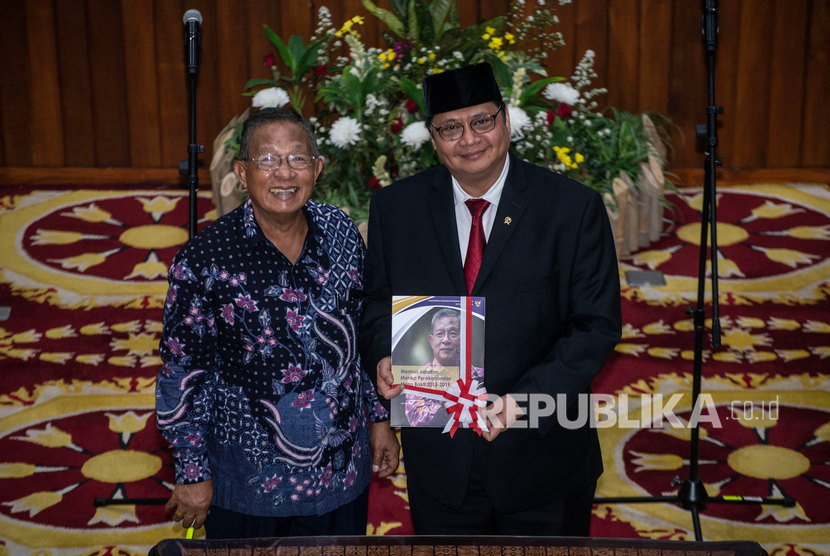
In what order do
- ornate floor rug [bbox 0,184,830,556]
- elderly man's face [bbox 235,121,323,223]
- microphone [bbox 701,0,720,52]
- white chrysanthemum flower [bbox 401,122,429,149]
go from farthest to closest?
white chrysanthemum flower [bbox 401,122,429,149], ornate floor rug [bbox 0,184,830,556], microphone [bbox 701,0,720,52], elderly man's face [bbox 235,121,323,223]

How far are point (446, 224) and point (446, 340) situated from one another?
29cm

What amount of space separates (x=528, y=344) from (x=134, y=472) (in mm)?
1932

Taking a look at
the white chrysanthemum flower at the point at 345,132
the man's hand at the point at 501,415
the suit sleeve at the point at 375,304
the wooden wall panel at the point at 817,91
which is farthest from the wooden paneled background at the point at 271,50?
the man's hand at the point at 501,415

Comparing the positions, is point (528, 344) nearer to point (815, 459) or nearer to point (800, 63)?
point (815, 459)

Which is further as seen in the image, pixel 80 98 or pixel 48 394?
pixel 80 98

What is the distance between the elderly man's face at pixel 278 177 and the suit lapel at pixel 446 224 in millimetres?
273

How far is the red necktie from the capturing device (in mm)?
1729

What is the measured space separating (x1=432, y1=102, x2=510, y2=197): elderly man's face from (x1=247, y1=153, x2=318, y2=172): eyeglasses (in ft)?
0.94

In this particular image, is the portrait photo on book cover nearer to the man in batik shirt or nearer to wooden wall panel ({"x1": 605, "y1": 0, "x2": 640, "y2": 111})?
the man in batik shirt

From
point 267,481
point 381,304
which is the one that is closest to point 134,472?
point 267,481

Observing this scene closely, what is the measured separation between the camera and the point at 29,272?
4.65m

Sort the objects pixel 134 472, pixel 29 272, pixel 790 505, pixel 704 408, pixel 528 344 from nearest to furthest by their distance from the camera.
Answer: pixel 528 344 < pixel 790 505 < pixel 134 472 < pixel 704 408 < pixel 29 272

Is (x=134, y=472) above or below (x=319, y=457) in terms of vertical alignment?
below

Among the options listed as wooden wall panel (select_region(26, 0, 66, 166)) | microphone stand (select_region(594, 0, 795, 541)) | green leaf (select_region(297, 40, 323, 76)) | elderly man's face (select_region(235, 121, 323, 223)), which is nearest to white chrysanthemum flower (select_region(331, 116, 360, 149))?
green leaf (select_region(297, 40, 323, 76))
